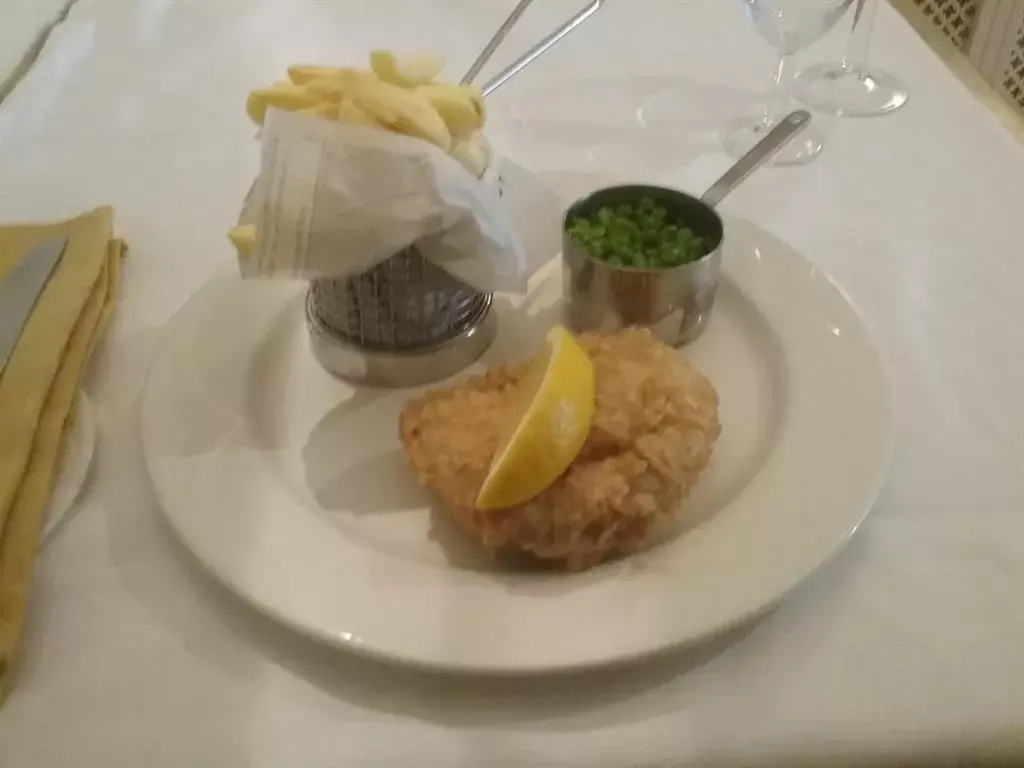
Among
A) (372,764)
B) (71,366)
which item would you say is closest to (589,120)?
(71,366)

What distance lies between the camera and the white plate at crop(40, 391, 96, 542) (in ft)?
Result: 1.77

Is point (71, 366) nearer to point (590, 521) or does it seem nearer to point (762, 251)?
point (590, 521)

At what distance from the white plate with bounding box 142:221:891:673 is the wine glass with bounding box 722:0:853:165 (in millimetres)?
202

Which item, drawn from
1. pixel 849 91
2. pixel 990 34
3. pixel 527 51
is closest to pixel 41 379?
pixel 527 51

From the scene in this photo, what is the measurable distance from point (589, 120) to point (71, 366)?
557 millimetres

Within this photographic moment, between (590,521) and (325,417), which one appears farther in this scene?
(325,417)

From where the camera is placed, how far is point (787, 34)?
0.91m

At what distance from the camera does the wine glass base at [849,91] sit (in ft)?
3.15

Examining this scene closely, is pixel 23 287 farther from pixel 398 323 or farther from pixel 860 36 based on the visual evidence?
pixel 860 36

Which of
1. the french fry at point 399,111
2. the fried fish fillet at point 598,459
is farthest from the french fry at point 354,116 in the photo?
the fried fish fillet at point 598,459

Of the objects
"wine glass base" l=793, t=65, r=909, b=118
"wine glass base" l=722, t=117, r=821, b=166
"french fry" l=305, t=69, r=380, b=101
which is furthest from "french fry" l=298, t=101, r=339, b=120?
"wine glass base" l=793, t=65, r=909, b=118

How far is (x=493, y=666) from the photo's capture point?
0.45 meters

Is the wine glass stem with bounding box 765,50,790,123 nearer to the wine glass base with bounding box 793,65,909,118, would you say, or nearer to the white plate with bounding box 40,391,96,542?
the wine glass base with bounding box 793,65,909,118

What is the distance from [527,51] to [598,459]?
66cm
